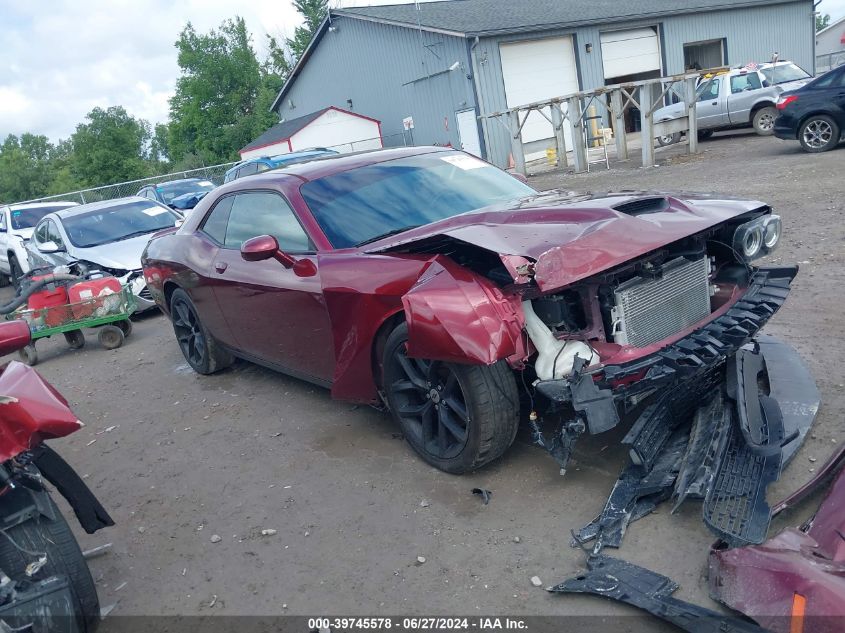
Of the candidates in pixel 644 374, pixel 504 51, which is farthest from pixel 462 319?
pixel 504 51

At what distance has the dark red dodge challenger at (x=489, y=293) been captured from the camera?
319 centimetres

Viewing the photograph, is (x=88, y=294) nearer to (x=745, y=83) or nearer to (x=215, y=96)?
(x=745, y=83)

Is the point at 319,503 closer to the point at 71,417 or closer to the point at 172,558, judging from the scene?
the point at 172,558

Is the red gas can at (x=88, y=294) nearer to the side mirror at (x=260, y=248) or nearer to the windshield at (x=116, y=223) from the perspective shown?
the windshield at (x=116, y=223)

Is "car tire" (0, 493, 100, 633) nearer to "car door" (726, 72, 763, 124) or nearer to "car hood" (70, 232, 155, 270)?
"car hood" (70, 232, 155, 270)

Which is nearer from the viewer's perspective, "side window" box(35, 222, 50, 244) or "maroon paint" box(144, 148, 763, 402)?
"maroon paint" box(144, 148, 763, 402)

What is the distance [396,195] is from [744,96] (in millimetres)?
16368

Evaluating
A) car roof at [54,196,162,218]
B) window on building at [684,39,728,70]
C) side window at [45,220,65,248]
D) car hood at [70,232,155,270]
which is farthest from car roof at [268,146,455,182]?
window on building at [684,39,728,70]

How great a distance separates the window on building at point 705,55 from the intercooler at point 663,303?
91.7 feet

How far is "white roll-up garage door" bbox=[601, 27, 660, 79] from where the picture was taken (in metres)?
25.8

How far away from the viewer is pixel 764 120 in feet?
57.7

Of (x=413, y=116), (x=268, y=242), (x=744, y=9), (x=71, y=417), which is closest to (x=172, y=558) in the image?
(x=71, y=417)

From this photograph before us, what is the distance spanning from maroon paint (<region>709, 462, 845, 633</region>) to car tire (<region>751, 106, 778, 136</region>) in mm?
17425

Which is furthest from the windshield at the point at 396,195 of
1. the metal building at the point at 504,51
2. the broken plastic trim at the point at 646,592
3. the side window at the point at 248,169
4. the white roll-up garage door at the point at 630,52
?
the white roll-up garage door at the point at 630,52
